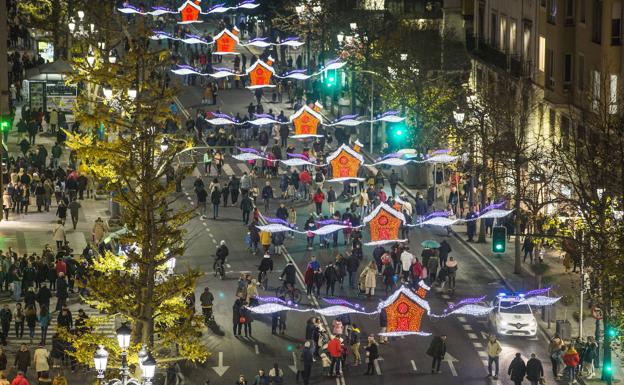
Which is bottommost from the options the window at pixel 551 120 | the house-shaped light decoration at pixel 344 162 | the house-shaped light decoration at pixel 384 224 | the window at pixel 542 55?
the house-shaped light decoration at pixel 384 224

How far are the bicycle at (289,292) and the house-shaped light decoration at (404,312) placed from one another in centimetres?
721

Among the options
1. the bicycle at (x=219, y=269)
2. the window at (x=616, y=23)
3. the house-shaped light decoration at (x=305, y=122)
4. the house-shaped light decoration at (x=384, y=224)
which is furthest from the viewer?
the house-shaped light decoration at (x=305, y=122)

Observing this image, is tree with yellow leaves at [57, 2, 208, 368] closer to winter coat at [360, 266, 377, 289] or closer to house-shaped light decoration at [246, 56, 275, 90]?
winter coat at [360, 266, 377, 289]

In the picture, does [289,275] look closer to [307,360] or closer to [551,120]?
[307,360]

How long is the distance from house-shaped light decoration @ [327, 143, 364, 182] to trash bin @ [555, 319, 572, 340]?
1773cm

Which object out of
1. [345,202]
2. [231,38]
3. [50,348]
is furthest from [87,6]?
[50,348]

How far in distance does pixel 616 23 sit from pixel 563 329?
16.9 m

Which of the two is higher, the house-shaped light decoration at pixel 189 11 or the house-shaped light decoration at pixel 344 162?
the house-shaped light decoration at pixel 189 11

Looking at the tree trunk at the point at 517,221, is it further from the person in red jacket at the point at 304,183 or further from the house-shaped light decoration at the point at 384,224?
the person in red jacket at the point at 304,183

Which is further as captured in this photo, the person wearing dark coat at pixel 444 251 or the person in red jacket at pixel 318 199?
the person in red jacket at pixel 318 199

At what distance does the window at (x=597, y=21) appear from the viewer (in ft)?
255

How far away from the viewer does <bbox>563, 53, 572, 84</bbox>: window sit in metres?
82.8

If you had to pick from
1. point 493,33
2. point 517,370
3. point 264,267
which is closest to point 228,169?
point 493,33

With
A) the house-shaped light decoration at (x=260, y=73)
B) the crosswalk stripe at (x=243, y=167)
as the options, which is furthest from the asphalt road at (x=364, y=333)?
the house-shaped light decoration at (x=260, y=73)
